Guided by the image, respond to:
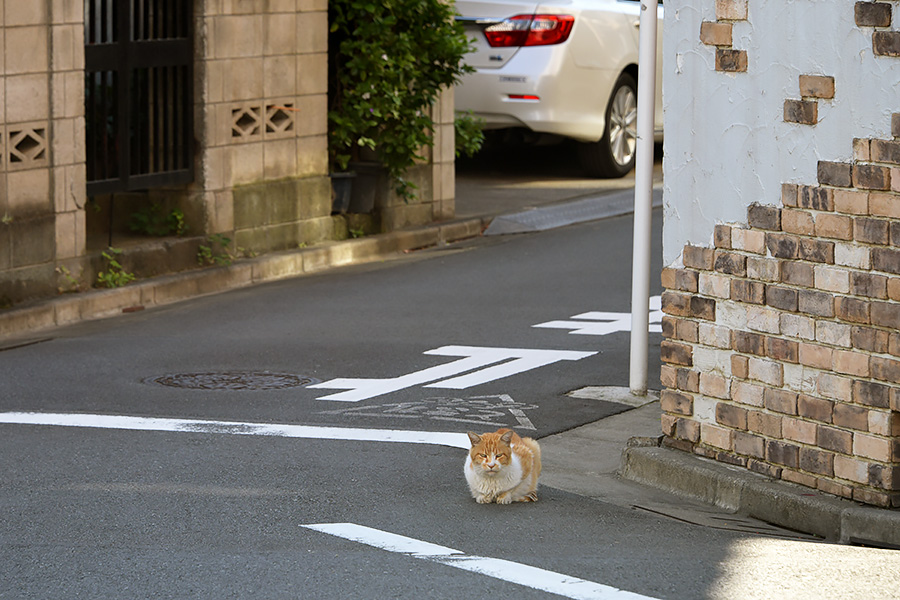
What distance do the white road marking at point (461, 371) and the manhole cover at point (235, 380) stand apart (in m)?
0.20

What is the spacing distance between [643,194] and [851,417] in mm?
2703

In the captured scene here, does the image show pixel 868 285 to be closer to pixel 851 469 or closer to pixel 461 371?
pixel 851 469

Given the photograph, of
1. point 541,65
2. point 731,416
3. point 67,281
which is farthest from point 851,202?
point 541,65

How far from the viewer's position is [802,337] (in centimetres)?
653

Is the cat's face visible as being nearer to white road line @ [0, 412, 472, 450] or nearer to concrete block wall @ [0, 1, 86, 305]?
white road line @ [0, 412, 472, 450]

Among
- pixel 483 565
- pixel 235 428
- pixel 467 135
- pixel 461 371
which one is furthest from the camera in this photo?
pixel 467 135

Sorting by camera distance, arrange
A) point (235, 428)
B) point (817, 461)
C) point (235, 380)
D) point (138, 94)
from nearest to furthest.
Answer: point (817, 461)
point (235, 428)
point (235, 380)
point (138, 94)

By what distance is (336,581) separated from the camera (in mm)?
5477

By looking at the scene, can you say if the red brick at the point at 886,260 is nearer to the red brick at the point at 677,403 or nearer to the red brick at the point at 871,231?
the red brick at the point at 871,231

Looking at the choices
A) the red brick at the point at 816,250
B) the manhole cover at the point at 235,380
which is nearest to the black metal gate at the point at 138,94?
the manhole cover at the point at 235,380

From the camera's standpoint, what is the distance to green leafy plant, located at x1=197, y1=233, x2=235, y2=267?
13031 millimetres

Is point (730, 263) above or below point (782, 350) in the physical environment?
above

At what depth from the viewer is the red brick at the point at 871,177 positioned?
6133 millimetres

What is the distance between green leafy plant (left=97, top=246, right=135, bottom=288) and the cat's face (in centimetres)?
605
